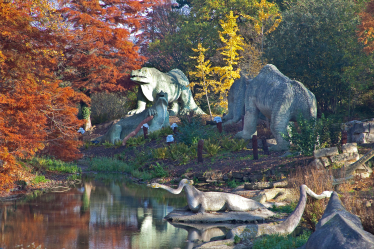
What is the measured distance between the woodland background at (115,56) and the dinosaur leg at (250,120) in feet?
16.7

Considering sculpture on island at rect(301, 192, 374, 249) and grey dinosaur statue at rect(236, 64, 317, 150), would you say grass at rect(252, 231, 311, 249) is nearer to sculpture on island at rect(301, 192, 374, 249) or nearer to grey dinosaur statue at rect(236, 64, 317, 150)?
sculpture on island at rect(301, 192, 374, 249)

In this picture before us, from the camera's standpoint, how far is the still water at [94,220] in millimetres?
7062

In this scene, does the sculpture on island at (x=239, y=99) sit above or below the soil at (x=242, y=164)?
above

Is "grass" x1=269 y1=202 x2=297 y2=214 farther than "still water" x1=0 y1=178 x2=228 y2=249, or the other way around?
"grass" x1=269 y1=202 x2=297 y2=214

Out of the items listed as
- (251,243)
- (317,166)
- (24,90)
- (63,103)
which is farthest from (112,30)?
(251,243)

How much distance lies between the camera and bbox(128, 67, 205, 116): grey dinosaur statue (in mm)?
23875

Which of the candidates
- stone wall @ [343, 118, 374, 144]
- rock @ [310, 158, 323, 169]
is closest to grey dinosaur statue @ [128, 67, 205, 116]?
stone wall @ [343, 118, 374, 144]

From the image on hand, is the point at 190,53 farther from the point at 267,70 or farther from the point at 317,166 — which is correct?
the point at 317,166

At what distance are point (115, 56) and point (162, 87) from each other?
15.2 ft

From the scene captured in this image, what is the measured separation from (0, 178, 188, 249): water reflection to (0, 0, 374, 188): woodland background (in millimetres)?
1253

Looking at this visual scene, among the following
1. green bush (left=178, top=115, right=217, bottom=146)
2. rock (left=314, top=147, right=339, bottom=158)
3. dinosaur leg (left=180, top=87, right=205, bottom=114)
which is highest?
dinosaur leg (left=180, top=87, right=205, bottom=114)

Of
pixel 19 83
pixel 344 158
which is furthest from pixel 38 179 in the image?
pixel 344 158

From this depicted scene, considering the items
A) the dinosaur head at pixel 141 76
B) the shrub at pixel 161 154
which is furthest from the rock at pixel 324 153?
the dinosaur head at pixel 141 76

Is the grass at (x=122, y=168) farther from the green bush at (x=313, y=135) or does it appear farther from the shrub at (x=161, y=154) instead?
the green bush at (x=313, y=135)
